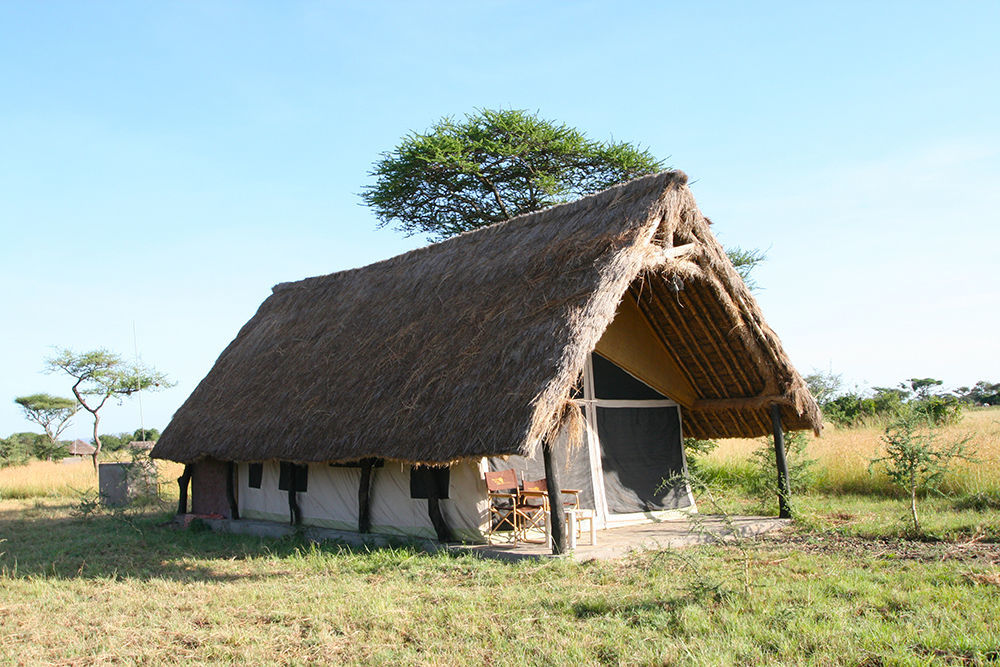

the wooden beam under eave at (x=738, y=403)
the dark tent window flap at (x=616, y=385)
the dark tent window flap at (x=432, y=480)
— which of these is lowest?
the dark tent window flap at (x=432, y=480)

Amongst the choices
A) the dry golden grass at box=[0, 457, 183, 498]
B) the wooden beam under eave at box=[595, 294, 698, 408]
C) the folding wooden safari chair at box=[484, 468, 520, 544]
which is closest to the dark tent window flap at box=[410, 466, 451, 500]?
the folding wooden safari chair at box=[484, 468, 520, 544]

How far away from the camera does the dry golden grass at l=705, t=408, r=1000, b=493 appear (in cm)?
1059

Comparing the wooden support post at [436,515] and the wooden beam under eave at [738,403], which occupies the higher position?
the wooden beam under eave at [738,403]

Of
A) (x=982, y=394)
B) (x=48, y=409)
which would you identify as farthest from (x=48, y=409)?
(x=982, y=394)

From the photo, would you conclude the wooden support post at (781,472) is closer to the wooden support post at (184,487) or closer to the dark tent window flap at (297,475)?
the dark tent window flap at (297,475)

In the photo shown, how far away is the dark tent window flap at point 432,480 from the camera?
8.42m

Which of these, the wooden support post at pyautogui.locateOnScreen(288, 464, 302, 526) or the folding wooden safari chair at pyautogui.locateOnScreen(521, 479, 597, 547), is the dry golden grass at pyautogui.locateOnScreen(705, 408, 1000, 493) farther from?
the wooden support post at pyautogui.locateOnScreen(288, 464, 302, 526)

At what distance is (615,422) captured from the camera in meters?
9.88

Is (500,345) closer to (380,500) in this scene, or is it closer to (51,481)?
(380,500)

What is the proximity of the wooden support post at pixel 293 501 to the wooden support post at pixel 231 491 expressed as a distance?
1532 millimetres

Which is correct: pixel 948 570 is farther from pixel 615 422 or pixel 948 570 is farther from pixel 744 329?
pixel 615 422

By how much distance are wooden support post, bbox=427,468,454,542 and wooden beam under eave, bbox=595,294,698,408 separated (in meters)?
2.73

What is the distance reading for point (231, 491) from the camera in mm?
11633

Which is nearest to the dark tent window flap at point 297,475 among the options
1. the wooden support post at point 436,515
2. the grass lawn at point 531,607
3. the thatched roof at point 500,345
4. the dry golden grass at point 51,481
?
the thatched roof at point 500,345
